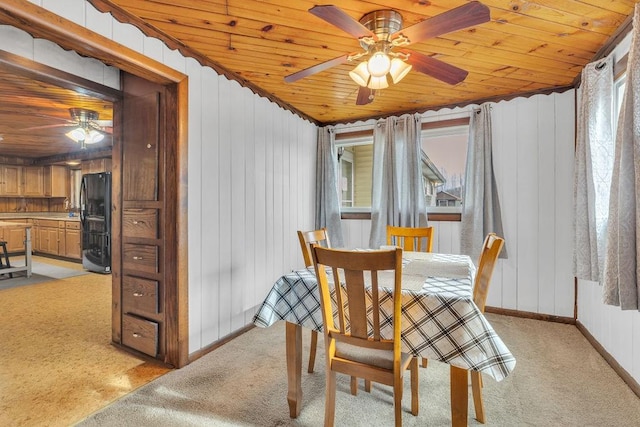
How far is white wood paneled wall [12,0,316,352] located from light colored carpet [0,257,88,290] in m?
3.96

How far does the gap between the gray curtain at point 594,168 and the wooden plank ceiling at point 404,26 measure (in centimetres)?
30

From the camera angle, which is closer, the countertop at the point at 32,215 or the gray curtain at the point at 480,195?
the gray curtain at the point at 480,195

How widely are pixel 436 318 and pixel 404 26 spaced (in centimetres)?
184

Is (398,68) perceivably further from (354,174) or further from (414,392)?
(354,174)

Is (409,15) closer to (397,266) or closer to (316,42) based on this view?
(316,42)

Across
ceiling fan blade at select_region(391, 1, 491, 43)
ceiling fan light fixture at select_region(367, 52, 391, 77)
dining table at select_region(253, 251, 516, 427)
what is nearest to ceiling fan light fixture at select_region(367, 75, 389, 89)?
ceiling fan light fixture at select_region(367, 52, 391, 77)

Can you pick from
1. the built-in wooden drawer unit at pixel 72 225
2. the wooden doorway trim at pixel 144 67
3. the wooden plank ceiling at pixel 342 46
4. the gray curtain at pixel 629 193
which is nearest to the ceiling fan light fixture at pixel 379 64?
the wooden plank ceiling at pixel 342 46

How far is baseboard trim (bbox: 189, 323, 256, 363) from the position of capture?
238cm

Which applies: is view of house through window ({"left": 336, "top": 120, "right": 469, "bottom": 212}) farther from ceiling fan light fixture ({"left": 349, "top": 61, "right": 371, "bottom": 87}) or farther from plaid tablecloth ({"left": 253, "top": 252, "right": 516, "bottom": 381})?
plaid tablecloth ({"left": 253, "top": 252, "right": 516, "bottom": 381})

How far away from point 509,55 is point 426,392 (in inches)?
103

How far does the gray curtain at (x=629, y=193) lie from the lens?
1.53 m

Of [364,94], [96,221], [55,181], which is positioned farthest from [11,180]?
[364,94]

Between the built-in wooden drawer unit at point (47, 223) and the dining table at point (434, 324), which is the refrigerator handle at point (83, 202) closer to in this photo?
the built-in wooden drawer unit at point (47, 223)

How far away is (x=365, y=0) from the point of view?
177 centimetres
